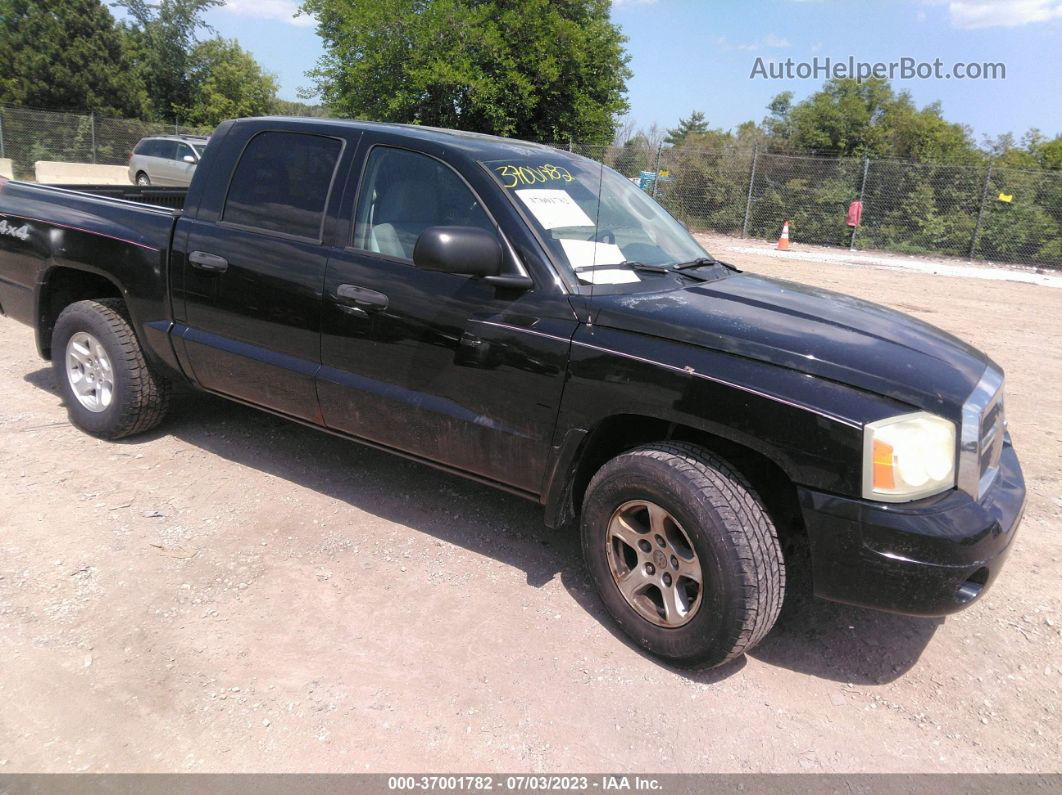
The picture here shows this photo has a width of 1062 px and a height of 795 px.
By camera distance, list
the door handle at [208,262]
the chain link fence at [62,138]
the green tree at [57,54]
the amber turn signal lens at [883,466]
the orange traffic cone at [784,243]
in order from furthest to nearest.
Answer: the green tree at [57,54], the chain link fence at [62,138], the orange traffic cone at [784,243], the door handle at [208,262], the amber turn signal lens at [883,466]

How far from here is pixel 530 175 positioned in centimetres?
350

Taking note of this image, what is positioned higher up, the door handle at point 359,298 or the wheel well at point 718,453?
the door handle at point 359,298

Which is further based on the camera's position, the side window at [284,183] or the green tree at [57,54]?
the green tree at [57,54]

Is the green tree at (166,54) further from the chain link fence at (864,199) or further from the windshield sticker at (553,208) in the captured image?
the windshield sticker at (553,208)

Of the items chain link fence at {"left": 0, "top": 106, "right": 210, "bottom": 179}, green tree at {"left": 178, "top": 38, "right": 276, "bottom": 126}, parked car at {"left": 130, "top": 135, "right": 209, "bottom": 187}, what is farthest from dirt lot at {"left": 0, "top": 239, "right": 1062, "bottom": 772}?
green tree at {"left": 178, "top": 38, "right": 276, "bottom": 126}

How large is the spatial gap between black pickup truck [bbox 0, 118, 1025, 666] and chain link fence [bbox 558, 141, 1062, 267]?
16.3 meters

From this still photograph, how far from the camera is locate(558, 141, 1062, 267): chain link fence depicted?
59.7 ft

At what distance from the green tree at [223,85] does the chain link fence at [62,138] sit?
8.30m

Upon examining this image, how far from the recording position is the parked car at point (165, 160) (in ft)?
61.4

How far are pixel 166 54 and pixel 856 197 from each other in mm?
32320

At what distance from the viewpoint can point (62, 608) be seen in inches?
122

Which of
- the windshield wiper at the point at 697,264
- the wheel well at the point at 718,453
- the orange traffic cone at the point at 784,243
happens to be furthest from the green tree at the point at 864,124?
the wheel well at the point at 718,453

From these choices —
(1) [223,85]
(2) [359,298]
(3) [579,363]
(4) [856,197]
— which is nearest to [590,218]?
(3) [579,363]

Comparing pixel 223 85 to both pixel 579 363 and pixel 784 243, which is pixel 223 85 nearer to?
pixel 784 243
